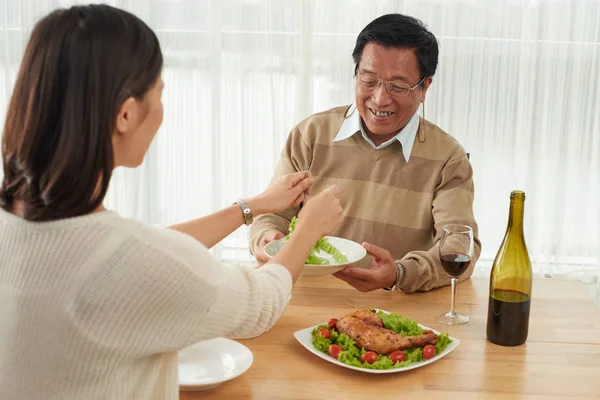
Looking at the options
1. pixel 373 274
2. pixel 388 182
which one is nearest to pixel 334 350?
pixel 373 274

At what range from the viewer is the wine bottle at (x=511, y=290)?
1.61 m

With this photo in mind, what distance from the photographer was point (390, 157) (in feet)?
8.23

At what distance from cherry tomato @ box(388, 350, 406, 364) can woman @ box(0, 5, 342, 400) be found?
0.43 meters

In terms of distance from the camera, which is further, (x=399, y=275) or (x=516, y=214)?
(x=399, y=275)

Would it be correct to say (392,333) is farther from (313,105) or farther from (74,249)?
(313,105)

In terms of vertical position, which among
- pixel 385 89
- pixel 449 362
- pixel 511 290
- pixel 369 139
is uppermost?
pixel 385 89

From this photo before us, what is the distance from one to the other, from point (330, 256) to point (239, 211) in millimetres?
281

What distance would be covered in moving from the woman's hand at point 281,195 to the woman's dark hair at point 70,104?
0.87 m

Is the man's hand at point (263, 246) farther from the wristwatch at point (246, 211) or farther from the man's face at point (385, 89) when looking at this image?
the man's face at point (385, 89)

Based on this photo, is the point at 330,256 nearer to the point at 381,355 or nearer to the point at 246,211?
the point at 246,211

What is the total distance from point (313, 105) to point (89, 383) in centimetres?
290

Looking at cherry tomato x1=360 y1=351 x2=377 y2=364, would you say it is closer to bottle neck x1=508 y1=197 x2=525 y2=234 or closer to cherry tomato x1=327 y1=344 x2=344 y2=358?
cherry tomato x1=327 y1=344 x2=344 y2=358

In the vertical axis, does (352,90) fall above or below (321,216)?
above

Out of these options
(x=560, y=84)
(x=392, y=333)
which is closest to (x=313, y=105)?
(x=560, y=84)
